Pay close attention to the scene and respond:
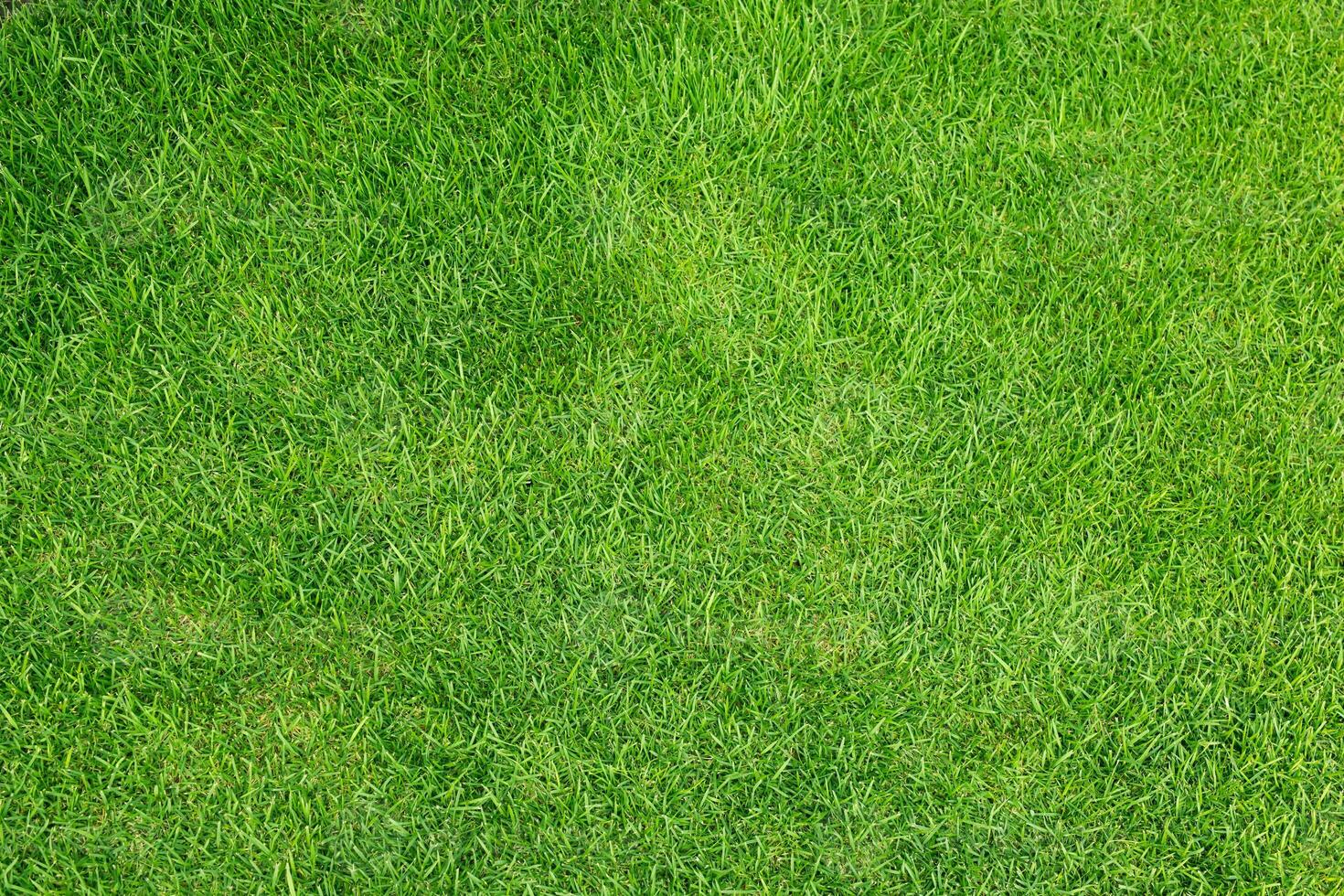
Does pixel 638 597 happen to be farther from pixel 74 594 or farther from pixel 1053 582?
pixel 74 594

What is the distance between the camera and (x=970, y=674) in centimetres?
243

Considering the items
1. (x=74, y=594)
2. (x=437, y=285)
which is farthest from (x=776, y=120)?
(x=74, y=594)

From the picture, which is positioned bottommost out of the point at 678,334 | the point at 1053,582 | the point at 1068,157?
the point at 1053,582

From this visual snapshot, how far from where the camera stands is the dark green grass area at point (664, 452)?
2299 mm

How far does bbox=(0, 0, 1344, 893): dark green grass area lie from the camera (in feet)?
7.54

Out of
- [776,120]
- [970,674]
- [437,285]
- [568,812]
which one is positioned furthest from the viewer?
[776,120]

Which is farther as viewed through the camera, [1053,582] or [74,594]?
[1053,582]

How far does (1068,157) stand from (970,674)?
1.50 metres

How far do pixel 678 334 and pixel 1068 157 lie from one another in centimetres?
125

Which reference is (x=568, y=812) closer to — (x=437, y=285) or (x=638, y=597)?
(x=638, y=597)

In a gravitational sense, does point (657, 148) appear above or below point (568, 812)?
above

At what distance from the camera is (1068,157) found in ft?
9.46

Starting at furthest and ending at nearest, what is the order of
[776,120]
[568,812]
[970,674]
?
1. [776,120]
2. [970,674]
3. [568,812]

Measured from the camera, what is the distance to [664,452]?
100.0 inches
